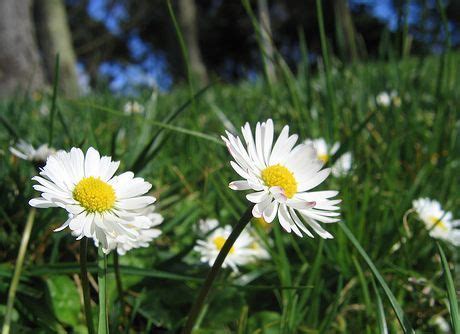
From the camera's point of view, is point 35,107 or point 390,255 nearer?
point 390,255

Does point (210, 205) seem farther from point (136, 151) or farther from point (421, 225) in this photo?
point (421, 225)

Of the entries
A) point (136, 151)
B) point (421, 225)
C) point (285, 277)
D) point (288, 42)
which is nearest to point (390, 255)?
point (421, 225)

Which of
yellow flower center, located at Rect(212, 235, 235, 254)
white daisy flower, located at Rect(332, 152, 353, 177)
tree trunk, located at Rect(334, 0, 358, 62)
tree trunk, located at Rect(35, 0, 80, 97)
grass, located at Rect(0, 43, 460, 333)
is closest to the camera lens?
grass, located at Rect(0, 43, 460, 333)

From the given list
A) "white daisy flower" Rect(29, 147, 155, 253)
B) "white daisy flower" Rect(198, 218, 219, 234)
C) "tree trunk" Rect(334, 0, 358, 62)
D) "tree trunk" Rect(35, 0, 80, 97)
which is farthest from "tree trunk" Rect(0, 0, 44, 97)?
"white daisy flower" Rect(29, 147, 155, 253)

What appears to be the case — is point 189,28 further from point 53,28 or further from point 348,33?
point 348,33

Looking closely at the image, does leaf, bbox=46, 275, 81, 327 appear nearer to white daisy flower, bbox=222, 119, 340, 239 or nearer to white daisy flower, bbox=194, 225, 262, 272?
white daisy flower, bbox=194, 225, 262, 272

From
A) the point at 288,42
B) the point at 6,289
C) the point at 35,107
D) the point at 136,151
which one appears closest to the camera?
the point at 6,289

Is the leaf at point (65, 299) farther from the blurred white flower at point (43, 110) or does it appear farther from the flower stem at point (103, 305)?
the blurred white flower at point (43, 110)
